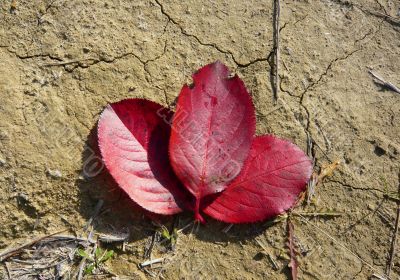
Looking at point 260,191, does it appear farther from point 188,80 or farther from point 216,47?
point 216,47

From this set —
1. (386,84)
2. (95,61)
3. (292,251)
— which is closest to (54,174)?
(95,61)

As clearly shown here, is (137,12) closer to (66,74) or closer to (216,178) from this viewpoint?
(66,74)

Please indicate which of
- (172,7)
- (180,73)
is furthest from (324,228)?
(172,7)

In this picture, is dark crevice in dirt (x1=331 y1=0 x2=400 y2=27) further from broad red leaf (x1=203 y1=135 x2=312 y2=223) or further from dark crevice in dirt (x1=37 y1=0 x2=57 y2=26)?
dark crevice in dirt (x1=37 y1=0 x2=57 y2=26)

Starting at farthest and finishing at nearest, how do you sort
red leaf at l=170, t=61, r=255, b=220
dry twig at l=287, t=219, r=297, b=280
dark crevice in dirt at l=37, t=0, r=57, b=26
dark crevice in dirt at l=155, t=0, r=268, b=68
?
1. dark crevice in dirt at l=155, t=0, r=268, b=68
2. dark crevice in dirt at l=37, t=0, r=57, b=26
3. dry twig at l=287, t=219, r=297, b=280
4. red leaf at l=170, t=61, r=255, b=220

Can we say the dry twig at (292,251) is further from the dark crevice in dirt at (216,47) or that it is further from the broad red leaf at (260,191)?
the dark crevice in dirt at (216,47)

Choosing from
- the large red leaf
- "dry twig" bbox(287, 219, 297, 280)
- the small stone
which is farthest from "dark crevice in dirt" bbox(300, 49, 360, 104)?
the small stone

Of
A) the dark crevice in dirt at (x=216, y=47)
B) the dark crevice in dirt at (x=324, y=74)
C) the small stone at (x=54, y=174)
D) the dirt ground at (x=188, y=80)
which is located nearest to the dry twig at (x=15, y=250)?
the dirt ground at (x=188, y=80)
